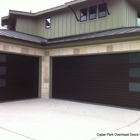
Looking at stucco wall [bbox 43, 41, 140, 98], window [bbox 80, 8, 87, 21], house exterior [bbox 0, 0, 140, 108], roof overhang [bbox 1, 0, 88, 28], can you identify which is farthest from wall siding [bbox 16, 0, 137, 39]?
stucco wall [bbox 43, 41, 140, 98]

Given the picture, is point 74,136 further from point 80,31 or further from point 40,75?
point 80,31

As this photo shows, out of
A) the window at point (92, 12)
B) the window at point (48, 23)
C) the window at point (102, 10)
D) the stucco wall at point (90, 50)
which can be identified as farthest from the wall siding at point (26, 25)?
the window at point (102, 10)

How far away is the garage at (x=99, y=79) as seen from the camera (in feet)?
23.5

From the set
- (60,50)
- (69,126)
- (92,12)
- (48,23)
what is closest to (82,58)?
(60,50)

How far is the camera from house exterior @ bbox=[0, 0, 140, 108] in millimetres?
7246

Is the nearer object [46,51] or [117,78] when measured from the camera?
[117,78]

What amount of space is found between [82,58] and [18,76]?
3.37 m

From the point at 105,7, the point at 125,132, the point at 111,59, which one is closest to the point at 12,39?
the point at 111,59

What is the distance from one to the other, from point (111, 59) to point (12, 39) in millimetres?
4540

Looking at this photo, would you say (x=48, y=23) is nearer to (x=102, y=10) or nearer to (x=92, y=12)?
(x=92, y=12)

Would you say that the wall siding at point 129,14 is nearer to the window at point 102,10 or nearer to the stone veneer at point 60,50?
the window at point 102,10

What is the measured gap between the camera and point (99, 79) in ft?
26.3

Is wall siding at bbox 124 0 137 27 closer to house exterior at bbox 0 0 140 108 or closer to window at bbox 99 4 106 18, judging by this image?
house exterior at bbox 0 0 140 108

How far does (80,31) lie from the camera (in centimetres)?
1059
